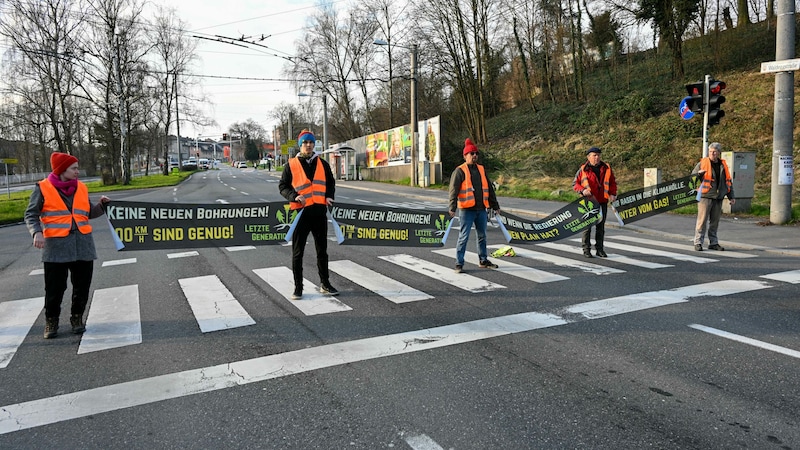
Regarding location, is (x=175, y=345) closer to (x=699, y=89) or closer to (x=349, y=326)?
(x=349, y=326)

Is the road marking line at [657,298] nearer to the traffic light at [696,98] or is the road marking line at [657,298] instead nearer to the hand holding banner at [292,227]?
the hand holding banner at [292,227]

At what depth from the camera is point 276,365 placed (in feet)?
14.6

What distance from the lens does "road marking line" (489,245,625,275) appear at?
806 cm

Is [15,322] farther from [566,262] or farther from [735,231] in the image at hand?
[735,231]

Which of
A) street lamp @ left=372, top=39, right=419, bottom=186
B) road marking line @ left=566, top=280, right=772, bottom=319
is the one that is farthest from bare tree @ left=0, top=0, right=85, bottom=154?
road marking line @ left=566, top=280, right=772, bottom=319

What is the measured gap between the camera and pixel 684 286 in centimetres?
695

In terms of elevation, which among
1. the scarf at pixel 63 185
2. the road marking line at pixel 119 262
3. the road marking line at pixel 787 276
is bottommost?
the road marking line at pixel 787 276

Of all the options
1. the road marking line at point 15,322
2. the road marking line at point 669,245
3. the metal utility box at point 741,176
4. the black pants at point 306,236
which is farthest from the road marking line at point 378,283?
the metal utility box at point 741,176

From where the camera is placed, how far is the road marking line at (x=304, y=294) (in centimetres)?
610

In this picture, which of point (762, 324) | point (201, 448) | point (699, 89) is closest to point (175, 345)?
point (201, 448)

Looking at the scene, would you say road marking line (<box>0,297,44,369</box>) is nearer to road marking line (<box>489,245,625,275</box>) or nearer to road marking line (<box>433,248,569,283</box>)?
road marking line (<box>433,248,569,283</box>)

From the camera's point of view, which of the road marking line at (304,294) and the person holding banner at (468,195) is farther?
the person holding banner at (468,195)

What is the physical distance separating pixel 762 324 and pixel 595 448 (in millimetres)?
3362

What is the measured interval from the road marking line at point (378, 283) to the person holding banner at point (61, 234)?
10.8 ft
